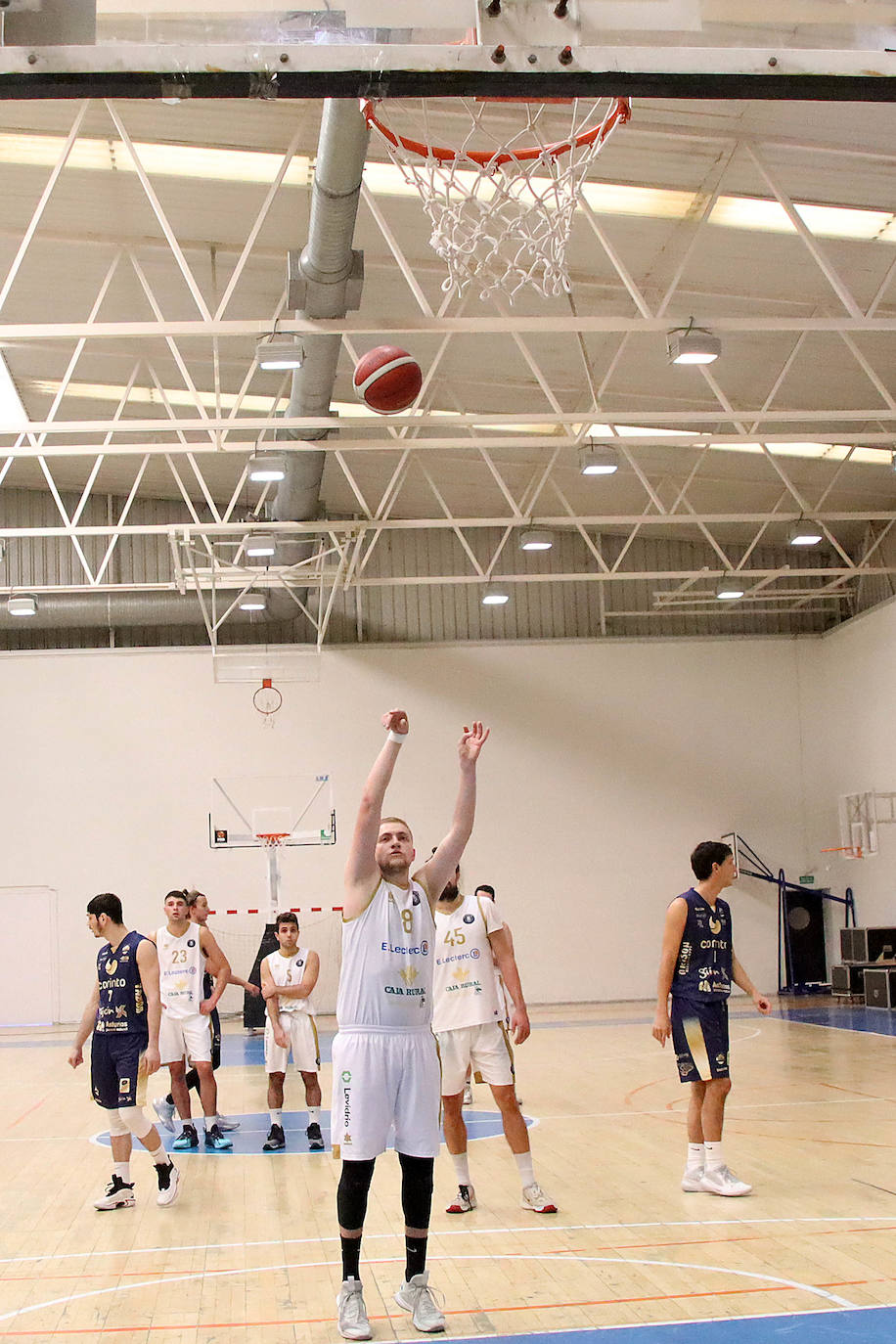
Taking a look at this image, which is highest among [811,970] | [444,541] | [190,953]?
[444,541]

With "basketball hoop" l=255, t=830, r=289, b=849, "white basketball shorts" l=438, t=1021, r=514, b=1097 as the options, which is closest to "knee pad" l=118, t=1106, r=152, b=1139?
"white basketball shorts" l=438, t=1021, r=514, b=1097

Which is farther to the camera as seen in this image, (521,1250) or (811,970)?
(811,970)

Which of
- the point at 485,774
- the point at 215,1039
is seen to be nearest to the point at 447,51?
the point at 215,1039

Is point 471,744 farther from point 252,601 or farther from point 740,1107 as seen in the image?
point 252,601

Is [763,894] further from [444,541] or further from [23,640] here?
[23,640]

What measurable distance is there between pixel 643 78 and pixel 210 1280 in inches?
195

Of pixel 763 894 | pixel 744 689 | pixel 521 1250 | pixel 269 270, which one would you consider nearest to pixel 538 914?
pixel 763 894

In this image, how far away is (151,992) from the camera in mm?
7285

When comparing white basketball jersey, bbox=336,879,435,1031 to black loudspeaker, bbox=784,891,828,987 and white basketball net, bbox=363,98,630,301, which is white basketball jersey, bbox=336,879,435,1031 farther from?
black loudspeaker, bbox=784,891,828,987

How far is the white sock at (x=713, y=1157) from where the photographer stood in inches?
276

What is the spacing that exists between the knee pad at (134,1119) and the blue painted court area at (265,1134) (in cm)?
204

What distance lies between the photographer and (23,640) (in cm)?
2212

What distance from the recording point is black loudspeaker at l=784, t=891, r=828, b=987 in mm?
22344

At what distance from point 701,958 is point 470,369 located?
10.2 metres
